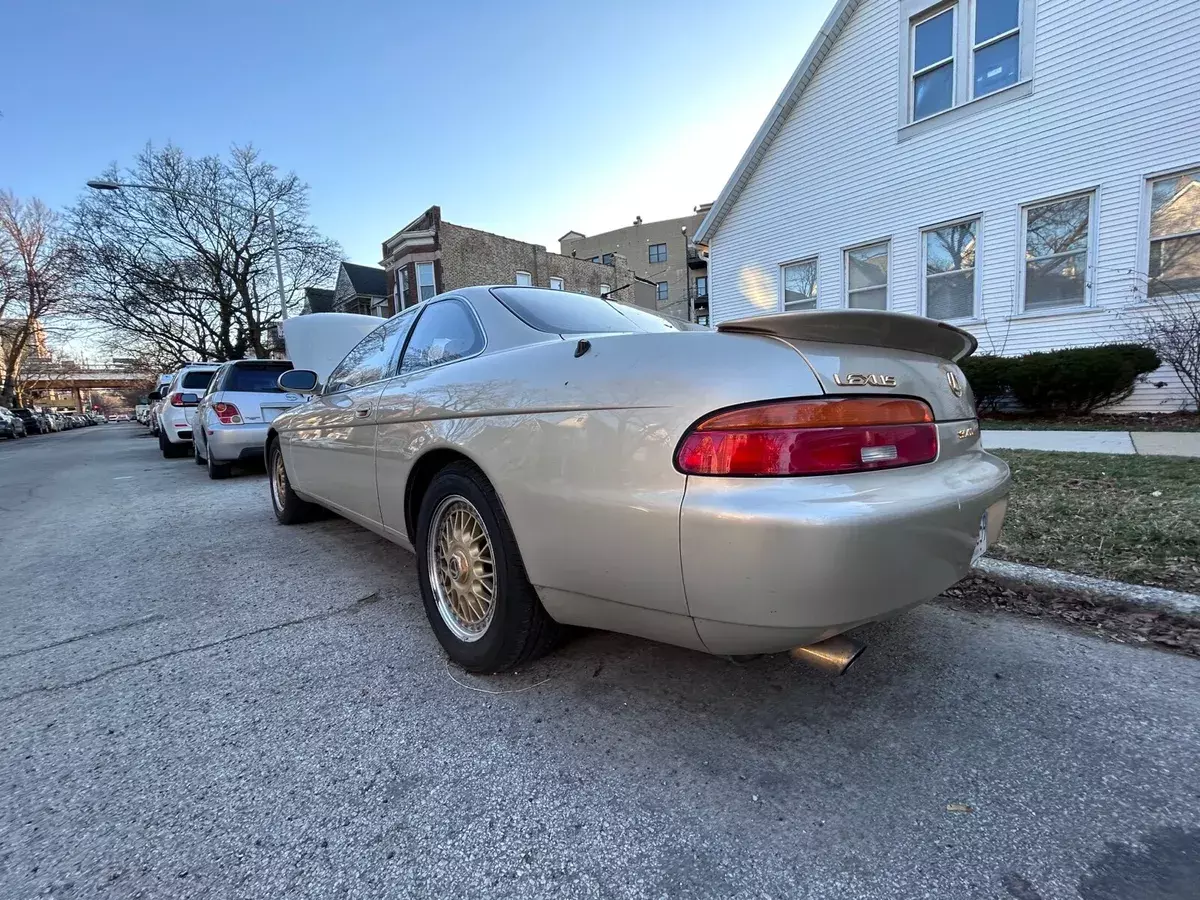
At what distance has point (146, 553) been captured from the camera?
4305 mm

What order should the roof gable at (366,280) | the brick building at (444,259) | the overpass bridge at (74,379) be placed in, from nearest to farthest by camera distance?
the brick building at (444,259) → the roof gable at (366,280) → the overpass bridge at (74,379)

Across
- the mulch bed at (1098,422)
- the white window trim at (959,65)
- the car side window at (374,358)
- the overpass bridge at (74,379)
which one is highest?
the white window trim at (959,65)

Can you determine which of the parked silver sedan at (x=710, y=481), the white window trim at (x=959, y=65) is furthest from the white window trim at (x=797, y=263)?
the parked silver sedan at (x=710, y=481)

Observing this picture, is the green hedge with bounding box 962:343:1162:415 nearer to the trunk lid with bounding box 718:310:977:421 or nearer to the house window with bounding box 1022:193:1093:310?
the house window with bounding box 1022:193:1093:310

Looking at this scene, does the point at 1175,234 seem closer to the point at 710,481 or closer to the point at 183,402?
the point at 710,481

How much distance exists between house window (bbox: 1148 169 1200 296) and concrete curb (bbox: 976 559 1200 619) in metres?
7.87

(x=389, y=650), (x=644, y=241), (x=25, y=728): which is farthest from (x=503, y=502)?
(x=644, y=241)

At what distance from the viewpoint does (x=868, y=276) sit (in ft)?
36.0

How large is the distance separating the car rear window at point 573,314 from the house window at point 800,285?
32.0ft

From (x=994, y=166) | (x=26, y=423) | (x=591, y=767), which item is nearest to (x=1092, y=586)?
(x=591, y=767)

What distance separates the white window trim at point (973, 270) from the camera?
938cm

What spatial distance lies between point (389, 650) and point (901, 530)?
215 centimetres

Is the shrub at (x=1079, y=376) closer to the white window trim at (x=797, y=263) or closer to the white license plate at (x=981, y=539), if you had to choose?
the white window trim at (x=797, y=263)

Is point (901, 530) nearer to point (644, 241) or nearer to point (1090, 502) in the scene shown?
point (1090, 502)
